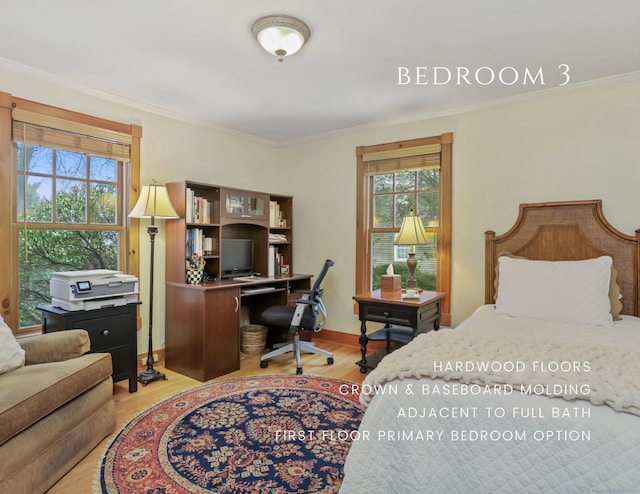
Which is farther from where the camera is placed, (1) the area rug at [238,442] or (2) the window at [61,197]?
(2) the window at [61,197]

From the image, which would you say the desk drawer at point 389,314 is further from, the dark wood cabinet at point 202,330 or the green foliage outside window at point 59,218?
the green foliage outside window at point 59,218

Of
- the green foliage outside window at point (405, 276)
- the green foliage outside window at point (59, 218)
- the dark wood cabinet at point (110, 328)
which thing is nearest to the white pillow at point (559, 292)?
the green foliage outside window at point (405, 276)

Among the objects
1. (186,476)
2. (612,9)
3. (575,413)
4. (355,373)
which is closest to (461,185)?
(612,9)

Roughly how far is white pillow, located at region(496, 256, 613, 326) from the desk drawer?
0.64 m

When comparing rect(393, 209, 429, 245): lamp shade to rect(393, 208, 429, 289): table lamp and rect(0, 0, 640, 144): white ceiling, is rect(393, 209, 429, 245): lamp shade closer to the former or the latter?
rect(393, 208, 429, 289): table lamp

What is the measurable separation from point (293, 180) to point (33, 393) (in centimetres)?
343

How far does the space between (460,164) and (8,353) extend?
356cm

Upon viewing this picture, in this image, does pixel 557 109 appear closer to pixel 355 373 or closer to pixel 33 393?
pixel 355 373

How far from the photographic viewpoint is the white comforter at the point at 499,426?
1098 mm

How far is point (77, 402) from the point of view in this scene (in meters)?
1.96

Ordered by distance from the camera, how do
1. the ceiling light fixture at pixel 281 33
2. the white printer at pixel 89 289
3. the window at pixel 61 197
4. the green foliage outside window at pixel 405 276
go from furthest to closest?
the green foliage outside window at pixel 405 276 → the window at pixel 61 197 → the white printer at pixel 89 289 → the ceiling light fixture at pixel 281 33

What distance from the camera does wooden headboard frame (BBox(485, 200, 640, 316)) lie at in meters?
2.70

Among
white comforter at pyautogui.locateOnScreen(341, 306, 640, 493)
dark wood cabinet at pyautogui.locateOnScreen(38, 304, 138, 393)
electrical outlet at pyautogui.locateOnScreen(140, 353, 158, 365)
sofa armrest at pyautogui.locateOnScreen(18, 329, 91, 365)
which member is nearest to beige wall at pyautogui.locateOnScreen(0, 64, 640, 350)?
electrical outlet at pyautogui.locateOnScreen(140, 353, 158, 365)

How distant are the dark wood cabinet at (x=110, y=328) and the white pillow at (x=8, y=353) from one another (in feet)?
1.32
